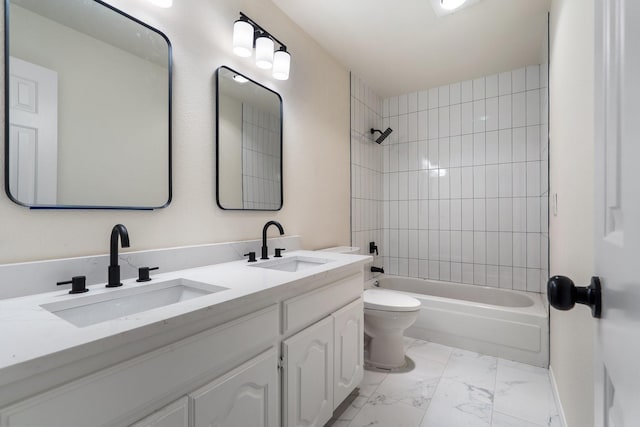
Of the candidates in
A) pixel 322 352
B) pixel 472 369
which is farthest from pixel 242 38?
pixel 472 369

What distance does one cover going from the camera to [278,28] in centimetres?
193

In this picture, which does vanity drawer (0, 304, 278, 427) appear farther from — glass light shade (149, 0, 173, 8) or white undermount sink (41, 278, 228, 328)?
glass light shade (149, 0, 173, 8)

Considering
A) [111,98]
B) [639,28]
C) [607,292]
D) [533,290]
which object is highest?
[111,98]

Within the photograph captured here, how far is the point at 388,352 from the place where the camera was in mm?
2080

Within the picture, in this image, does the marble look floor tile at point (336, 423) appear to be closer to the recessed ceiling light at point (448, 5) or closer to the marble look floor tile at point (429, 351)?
the marble look floor tile at point (429, 351)

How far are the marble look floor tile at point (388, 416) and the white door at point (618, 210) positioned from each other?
126cm

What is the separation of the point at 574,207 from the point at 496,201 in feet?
5.59

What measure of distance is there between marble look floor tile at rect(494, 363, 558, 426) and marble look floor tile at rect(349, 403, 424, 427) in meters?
0.48

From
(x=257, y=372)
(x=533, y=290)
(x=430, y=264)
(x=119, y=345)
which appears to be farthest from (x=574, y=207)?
(x=430, y=264)

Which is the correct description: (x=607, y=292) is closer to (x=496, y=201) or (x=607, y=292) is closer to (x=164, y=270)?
(x=164, y=270)

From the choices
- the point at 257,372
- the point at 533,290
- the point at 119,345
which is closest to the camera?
the point at 119,345

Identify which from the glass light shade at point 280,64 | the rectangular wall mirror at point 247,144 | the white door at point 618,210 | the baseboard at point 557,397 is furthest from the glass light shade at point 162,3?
the baseboard at point 557,397

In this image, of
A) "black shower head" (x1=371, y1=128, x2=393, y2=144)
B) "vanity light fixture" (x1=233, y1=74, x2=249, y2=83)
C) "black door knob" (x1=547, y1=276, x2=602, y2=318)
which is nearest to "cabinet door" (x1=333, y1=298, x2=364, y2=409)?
"black door knob" (x1=547, y1=276, x2=602, y2=318)

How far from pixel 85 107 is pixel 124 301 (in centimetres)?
70
